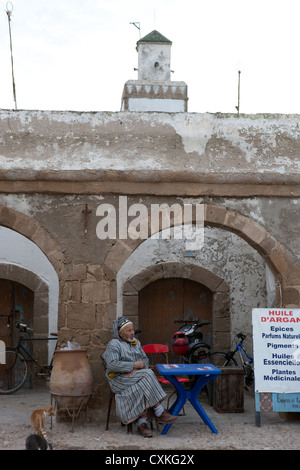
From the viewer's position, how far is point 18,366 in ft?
30.1

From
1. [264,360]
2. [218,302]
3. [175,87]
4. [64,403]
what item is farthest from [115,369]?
[175,87]

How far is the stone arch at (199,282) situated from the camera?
8.99 m

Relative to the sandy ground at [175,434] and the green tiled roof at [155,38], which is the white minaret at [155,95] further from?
the sandy ground at [175,434]

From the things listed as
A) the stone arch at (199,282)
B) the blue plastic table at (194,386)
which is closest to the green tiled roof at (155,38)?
the stone arch at (199,282)

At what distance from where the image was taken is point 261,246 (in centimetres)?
674

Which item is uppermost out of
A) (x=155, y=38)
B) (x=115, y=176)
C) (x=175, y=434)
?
(x=155, y=38)

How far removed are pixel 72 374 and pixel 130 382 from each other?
0.64 meters

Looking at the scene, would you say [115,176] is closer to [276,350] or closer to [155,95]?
[276,350]

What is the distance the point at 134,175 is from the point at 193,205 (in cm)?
77

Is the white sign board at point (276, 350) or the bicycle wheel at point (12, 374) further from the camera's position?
the bicycle wheel at point (12, 374)

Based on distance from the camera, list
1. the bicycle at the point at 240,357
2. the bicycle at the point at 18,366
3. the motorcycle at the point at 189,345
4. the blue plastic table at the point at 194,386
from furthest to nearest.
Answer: the bicycle at the point at 18,366, the bicycle at the point at 240,357, the motorcycle at the point at 189,345, the blue plastic table at the point at 194,386

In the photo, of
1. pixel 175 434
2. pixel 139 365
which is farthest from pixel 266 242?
pixel 175 434

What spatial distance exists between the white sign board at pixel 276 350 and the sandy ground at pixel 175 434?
47 cm

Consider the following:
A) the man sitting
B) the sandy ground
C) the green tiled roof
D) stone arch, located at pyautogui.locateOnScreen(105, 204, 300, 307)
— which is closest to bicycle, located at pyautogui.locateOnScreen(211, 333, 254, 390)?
the sandy ground
